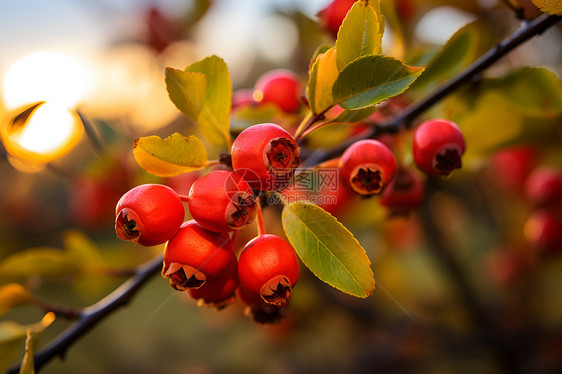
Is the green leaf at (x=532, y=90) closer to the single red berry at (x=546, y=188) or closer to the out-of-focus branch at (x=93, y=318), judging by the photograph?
the single red berry at (x=546, y=188)

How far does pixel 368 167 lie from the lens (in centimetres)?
77

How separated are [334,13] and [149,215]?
0.93 m

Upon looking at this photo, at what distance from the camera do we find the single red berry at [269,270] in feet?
2.30

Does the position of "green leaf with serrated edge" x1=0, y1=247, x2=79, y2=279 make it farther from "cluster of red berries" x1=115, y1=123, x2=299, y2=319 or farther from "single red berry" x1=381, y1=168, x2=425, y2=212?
"single red berry" x1=381, y1=168, x2=425, y2=212

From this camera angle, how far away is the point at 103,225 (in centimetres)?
247

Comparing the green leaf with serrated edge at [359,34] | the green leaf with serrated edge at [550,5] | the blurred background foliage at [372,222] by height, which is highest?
the green leaf with serrated edge at [550,5]

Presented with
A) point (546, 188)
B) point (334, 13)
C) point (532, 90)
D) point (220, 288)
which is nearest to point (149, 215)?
point (220, 288)

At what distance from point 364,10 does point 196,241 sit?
1.75 feet

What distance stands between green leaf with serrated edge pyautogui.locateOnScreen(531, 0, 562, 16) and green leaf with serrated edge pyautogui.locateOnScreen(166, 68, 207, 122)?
2.27ft

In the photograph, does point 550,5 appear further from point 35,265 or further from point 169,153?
point 35,265

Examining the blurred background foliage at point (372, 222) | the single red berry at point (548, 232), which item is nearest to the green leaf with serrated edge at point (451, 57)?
the blurred background foliage at point (372, 222)

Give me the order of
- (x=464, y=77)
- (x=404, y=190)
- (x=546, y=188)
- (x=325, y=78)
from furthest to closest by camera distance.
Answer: (x=546, y=188), (x=404, y=190), (x=464, y=77), (x=325, y=78)

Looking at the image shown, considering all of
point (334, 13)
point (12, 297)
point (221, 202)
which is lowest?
point (12, 297)

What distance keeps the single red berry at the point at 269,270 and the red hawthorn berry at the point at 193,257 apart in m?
0.05
